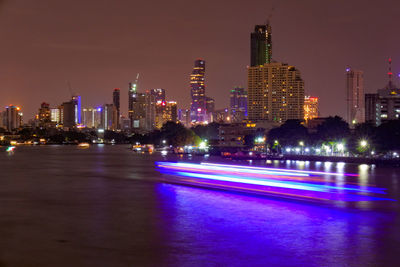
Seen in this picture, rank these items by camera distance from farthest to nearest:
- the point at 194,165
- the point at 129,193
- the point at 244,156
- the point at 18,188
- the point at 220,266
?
1. the point at 244,156
2. the point at 194,165
3. the point at 18,188
4. the point at 129,193
5. the point at 220,266

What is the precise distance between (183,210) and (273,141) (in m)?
111

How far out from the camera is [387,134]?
7662cm

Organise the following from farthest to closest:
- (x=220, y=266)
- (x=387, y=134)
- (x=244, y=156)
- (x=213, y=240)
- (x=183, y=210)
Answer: (x=244, y=156), (x=387, y=134), (x=183, y=210), (x=213, y=240), (x=220, y=266)

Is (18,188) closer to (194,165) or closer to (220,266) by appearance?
(194,165)

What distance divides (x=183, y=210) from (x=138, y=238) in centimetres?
551

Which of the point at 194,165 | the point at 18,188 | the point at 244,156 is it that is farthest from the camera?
the point at 244,156

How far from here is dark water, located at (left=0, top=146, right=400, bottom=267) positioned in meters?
10.0

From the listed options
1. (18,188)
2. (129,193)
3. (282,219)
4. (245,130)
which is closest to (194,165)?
(129,193)

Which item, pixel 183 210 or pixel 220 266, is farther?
pixel 183 210

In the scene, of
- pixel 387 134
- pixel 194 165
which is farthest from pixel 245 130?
pixel 194 165

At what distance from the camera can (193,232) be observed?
13.1 metres

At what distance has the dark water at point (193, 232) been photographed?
33.0 feet

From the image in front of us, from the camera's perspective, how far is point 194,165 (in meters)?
30.6

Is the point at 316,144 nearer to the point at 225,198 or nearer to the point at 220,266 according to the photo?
the point at 225,198
